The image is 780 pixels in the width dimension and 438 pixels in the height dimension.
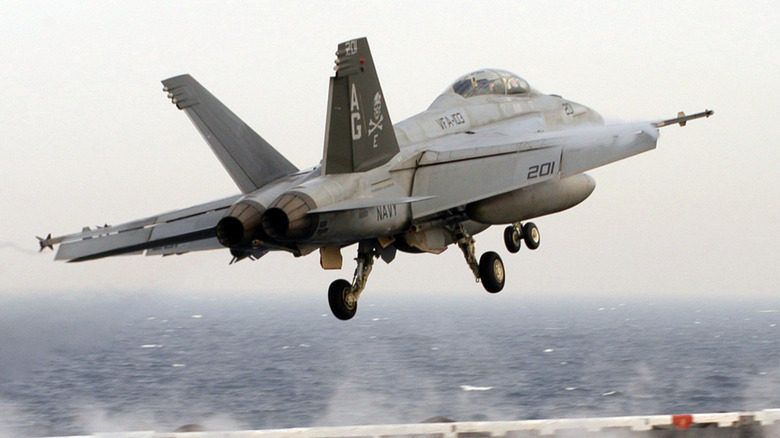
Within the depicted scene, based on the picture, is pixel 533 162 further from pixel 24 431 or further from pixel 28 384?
pixel 28 384

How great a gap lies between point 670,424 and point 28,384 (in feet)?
239

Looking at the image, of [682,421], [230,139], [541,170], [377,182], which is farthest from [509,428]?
[230,139]

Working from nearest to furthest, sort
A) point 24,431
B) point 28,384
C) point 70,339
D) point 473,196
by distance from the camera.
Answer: point 473,196 → point 70,339 → point 24,431 → point 28,384

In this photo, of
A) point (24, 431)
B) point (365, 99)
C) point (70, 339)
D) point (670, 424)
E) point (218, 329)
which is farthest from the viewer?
point (218, 329)

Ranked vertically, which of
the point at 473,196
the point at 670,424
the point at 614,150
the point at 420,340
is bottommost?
the point at 670,424

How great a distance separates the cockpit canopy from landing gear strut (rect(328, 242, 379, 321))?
509 centimetres

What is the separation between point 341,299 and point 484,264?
356 cm

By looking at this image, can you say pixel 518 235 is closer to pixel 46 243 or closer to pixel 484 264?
pixel 484 264

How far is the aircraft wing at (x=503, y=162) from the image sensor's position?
18156 millimetres

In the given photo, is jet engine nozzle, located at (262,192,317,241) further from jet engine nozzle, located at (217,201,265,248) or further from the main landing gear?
the main landing gear

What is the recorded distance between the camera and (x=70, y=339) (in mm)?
21750

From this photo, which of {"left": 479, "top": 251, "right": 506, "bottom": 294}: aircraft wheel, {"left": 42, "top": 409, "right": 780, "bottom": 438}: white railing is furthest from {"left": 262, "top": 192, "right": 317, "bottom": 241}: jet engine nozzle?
{"left": 42, "top": 409, "right": 780, "bottom": 438}: white railing

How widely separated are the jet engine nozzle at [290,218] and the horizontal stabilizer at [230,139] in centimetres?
297

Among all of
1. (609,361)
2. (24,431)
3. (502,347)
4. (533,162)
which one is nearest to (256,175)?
(533,162)
